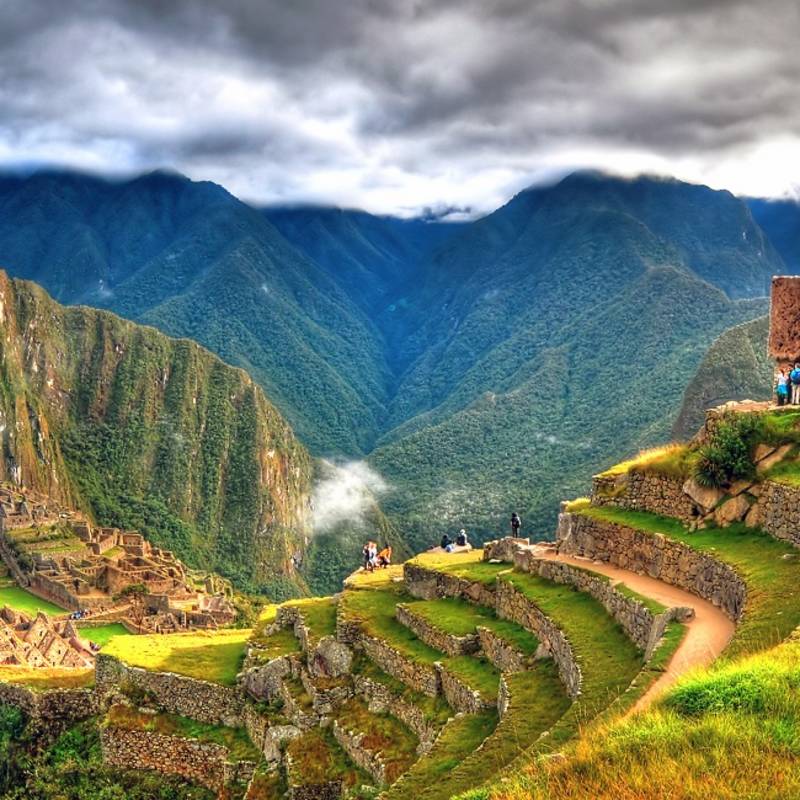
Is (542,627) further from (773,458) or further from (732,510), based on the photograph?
(773,458)

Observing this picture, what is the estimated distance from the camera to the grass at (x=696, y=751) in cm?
784

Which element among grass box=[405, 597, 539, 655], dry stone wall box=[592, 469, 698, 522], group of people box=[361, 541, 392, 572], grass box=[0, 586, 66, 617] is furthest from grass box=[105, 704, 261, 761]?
grass box=[0, 586, 66, 617]

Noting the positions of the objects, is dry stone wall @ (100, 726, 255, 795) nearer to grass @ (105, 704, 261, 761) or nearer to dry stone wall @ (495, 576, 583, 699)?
grass @ (105, 704, 261, 761)

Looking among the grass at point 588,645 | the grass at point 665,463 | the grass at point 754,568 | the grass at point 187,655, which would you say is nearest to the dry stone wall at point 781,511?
the grass at point 754,568

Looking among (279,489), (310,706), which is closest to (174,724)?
(310,706)

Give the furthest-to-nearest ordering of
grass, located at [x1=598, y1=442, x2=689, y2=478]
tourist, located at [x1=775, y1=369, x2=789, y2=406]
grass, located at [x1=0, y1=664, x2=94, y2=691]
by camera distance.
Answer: grass, located at [x1=0, y1=664, x2=94, y2=691] → tourist, located at [x1=775, y1=369, x2=789, y2=406] → grass, located at [x1=598, y1=442, x2=689, y2=478]

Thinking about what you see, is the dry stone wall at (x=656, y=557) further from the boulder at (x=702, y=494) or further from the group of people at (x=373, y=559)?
the group of people at (x=373, y=559)

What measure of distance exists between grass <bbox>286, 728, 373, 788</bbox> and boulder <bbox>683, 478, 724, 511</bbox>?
29.0ft

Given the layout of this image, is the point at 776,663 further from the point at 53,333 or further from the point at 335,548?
the point at 53,333

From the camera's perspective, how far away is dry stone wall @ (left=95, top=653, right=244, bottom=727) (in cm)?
2275

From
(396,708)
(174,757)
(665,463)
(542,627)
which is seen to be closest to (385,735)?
(396,708)

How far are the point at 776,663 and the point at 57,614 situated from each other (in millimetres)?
69094

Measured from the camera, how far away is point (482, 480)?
172 m

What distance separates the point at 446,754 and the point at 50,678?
17721mm
